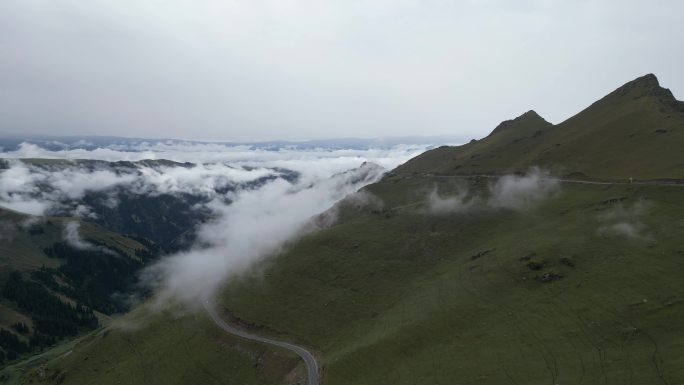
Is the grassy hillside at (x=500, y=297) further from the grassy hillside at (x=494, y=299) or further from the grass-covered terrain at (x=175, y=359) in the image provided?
the grass-covered terrain at (x=175, y=359)

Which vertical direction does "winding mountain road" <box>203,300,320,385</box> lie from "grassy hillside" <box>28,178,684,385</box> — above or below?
below

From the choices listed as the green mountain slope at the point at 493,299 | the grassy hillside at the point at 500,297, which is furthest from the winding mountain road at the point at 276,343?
the grassy hillside at the point at 500,297

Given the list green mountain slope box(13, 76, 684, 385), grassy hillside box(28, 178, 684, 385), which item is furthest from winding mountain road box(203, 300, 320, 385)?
grassy hillside box(28, 178, 684, 385)

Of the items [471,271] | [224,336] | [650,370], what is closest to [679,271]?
[650,370]

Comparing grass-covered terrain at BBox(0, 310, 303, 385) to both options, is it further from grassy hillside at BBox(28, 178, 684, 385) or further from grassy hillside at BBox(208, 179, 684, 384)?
grassy hillside at BBox(208, 179, 684, 384)

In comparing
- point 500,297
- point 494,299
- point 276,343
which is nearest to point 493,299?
point 494,299
